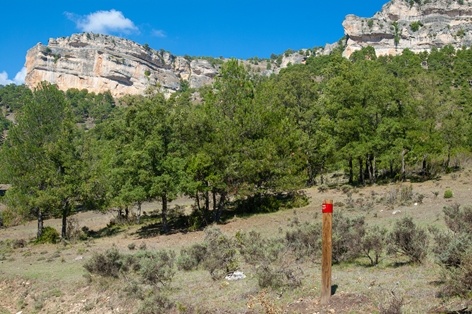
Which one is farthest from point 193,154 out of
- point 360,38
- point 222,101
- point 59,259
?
point 360,38

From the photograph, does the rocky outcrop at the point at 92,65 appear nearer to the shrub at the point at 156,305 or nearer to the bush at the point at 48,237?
the bush at the point at 48,237

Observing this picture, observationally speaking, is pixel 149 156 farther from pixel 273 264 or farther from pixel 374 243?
pixel 374 243

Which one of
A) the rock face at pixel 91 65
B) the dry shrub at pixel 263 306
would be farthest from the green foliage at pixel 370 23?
the dry shrub at pixel 263 306

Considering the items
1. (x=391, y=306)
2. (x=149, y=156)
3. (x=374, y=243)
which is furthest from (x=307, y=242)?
(x=149, y=156)

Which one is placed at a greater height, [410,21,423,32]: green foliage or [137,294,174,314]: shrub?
[410,21,423,32]: green foliage

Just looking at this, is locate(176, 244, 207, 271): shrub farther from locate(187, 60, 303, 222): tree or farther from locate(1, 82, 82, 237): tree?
locate(1, 82, 82, 237): tree

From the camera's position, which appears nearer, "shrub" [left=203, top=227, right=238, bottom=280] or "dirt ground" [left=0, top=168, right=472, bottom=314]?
"dirt ground" [left=0, top=168, right=472, bottom=314]

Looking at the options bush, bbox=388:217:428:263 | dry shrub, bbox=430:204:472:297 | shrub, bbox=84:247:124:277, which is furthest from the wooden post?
shrub, bbox=84:247:124:277

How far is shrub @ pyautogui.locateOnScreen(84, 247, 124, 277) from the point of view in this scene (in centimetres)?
1156

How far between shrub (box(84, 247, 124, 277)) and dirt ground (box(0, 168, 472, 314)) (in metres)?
0.59

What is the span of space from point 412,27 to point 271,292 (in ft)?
428

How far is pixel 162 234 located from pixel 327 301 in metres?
16.4

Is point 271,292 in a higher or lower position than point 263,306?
lower

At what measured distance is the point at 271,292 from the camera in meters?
8.22
